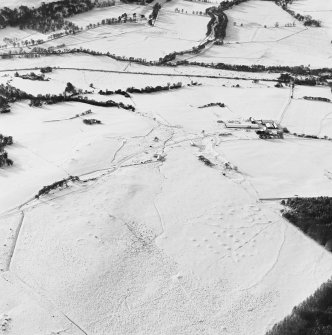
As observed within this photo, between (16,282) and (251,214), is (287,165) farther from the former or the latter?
(16,282)

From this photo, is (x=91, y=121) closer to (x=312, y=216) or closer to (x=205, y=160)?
(x=205, y=160)

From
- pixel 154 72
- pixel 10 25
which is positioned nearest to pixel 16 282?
pixel 154 72

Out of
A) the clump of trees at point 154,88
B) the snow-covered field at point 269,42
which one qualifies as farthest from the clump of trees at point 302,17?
the clump of trees at point 154,88

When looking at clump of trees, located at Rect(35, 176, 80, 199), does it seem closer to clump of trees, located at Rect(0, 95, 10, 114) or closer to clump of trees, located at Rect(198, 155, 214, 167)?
clump of trees, located at Rect(198, 155, 214, 167)

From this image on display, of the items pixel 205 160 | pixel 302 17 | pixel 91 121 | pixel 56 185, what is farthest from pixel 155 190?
pixel 302 17

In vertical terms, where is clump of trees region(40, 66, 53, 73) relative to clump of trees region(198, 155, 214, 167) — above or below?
above

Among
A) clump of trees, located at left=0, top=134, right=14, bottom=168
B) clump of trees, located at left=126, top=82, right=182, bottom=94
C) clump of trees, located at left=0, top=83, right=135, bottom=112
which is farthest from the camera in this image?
clump of trees, located at left=126, top=82, right=182, bottom=94

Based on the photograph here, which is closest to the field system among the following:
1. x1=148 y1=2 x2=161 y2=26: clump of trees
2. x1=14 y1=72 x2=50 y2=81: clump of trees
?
x1=14 y1=72 x2=50 y2=81: clump of trees
